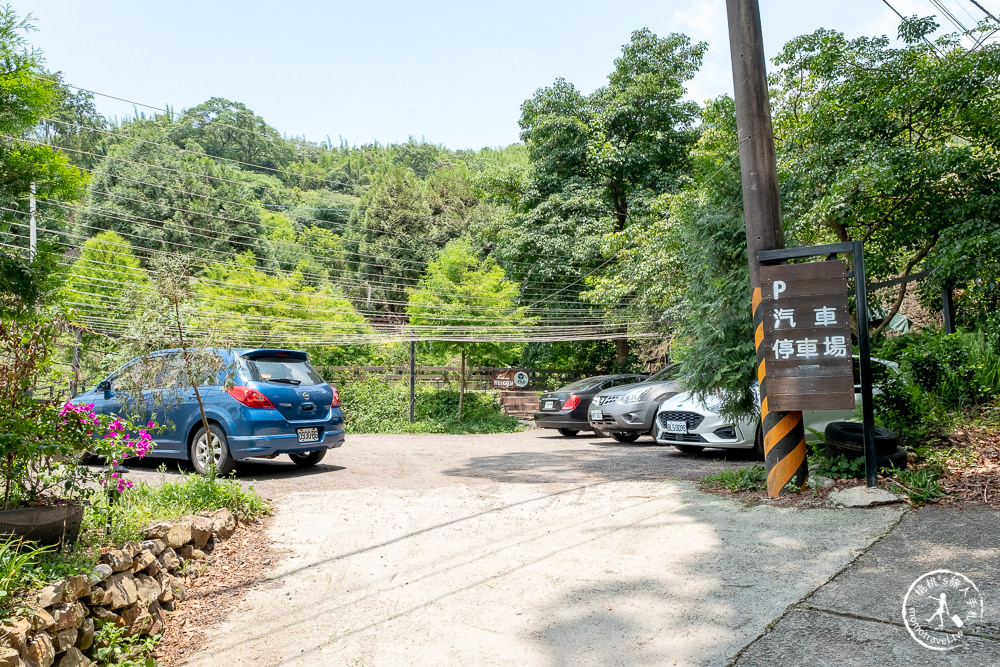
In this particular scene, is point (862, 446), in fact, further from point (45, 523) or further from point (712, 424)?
point (45, 523)

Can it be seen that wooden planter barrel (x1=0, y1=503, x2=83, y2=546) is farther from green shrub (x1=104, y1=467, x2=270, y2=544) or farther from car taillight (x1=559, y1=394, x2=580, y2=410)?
car taillight (x1=559, y1=394, x2=580, y2=410)

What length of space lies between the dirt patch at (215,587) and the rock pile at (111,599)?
101 millimetres

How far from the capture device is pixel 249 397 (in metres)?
7.94

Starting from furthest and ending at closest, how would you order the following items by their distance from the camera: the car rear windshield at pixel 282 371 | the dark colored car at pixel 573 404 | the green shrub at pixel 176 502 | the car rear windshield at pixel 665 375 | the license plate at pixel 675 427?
1. the dark colored car at pixel 573 404
2. the car rear windshield at pixel 665 375
3. the license plate at pixel 675 427
4. the car rear windshield at pixel 282 371
5. the green shrub at pixel 176 502

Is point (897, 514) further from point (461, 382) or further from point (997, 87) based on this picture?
point (461, 382)

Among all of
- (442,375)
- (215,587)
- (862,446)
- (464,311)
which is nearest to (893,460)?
(862,446)

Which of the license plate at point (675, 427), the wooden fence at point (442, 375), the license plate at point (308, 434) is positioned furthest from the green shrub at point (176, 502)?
the wooden fence at point (442, 375)

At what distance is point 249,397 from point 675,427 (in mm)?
5782

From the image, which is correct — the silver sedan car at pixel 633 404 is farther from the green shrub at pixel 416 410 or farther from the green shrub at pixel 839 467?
the green shrub at pixel 416 410

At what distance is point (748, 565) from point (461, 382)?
572 inches

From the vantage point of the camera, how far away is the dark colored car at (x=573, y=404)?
14.5 meters

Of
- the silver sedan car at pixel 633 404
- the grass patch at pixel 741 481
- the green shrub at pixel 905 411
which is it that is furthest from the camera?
the silver sedan car at pixel 633 404

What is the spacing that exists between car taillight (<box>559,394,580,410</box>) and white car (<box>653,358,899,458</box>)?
4771 mm

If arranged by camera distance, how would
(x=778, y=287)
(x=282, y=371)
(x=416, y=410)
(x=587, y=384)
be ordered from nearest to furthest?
1. (x=778, y=287)
2. (x=282, y=371)
3. (x=587, y=384)
4. (x=416, y=410)
